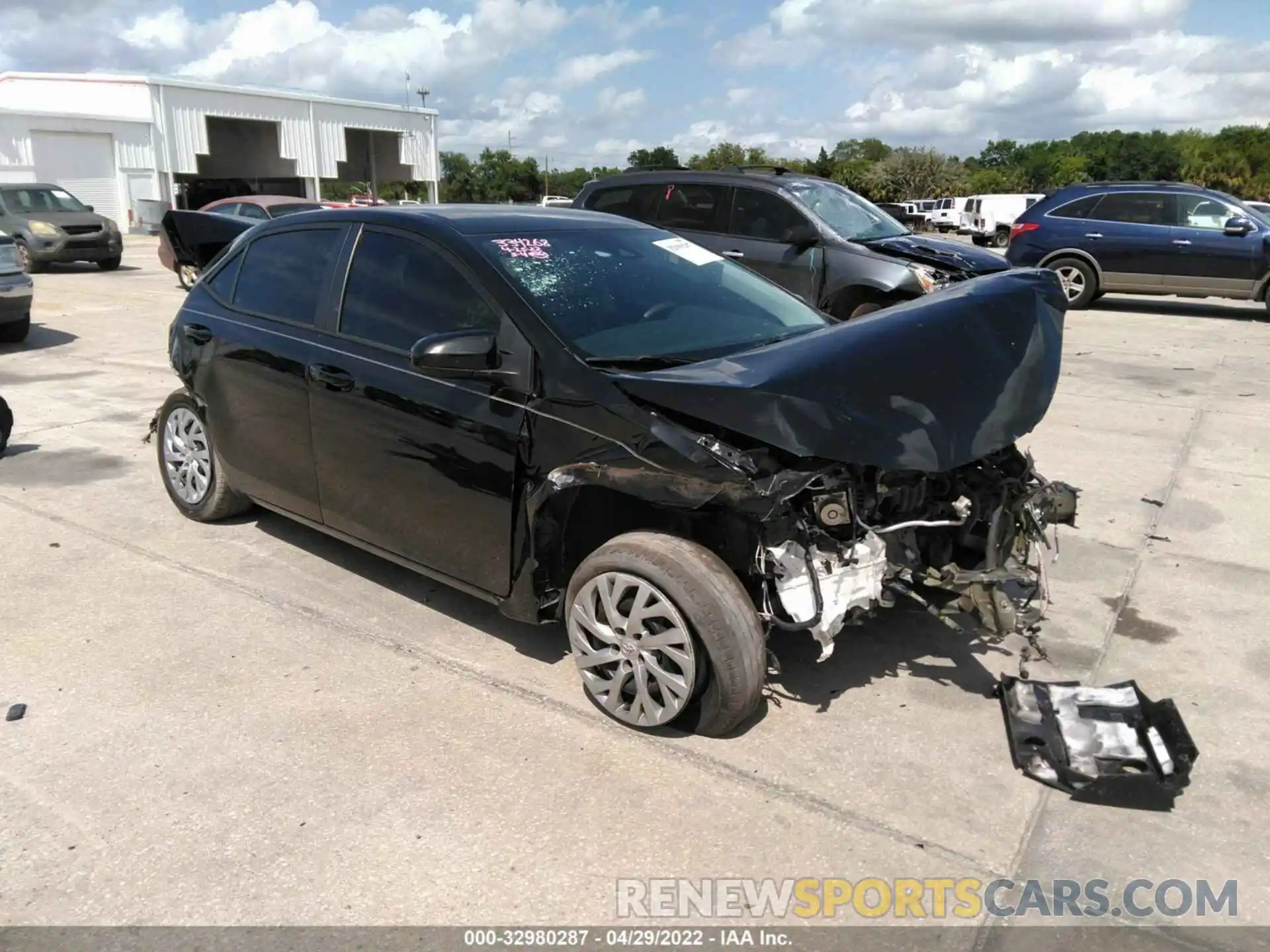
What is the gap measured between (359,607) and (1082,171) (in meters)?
102

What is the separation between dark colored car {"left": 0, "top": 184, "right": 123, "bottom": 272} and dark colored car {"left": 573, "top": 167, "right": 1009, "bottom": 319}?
13.2 m

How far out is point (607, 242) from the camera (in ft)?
14.2

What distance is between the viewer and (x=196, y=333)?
Answer: 16.6ft

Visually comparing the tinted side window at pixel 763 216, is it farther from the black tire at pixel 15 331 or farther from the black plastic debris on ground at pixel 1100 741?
the black tire at pixel 15 331

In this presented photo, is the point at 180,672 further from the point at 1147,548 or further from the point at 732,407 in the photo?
the point at 1147,548

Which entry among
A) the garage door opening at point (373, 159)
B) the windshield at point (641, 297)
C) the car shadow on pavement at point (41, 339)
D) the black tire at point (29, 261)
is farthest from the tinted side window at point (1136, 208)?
the garage door opening at point (373, 159)

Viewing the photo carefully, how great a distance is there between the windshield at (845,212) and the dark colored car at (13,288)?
819 centimetres

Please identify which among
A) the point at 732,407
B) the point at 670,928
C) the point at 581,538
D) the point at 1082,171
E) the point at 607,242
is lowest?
the point at 670,928

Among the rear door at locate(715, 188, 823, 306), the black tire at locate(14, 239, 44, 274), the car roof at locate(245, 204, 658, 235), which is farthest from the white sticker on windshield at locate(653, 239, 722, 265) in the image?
the black tire at locate(14, 239, 44, 274)

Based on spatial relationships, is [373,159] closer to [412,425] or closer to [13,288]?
[13,288]

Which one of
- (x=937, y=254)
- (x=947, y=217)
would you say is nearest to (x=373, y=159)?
(x=947, y=217)

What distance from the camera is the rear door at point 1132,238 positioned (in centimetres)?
1435

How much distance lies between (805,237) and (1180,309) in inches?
392

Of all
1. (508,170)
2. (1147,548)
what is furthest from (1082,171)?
(1147,548)
